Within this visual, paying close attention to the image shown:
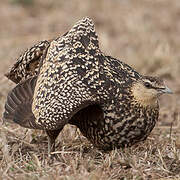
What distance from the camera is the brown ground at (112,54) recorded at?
179 inches

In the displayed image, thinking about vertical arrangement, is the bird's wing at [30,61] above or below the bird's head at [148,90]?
above

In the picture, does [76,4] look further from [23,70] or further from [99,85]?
[99,85]

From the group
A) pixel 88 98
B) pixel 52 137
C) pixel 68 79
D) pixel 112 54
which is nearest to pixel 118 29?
pixel 112 54

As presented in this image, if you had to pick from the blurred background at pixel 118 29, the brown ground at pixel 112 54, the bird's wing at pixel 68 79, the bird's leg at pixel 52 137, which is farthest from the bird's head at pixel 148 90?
the blurred background at pixel 118 29

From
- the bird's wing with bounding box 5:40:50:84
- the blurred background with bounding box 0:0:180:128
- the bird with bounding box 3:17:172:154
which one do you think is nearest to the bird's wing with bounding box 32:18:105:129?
the bird with bounding box 3:17:172:154

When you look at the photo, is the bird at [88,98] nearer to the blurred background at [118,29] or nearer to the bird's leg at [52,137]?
the bird's leg at [52,137]

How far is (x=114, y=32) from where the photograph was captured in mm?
10688

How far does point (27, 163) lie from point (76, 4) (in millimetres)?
7729

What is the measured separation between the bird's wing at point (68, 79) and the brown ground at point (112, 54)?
0.41 m

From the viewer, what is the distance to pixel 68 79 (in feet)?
15.4

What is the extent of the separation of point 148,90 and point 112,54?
180 inches

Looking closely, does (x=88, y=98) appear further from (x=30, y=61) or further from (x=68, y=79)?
(x=30, y=61)

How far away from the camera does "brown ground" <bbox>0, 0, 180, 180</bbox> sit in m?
4.54

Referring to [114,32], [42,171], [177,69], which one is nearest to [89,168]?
[42,171]
